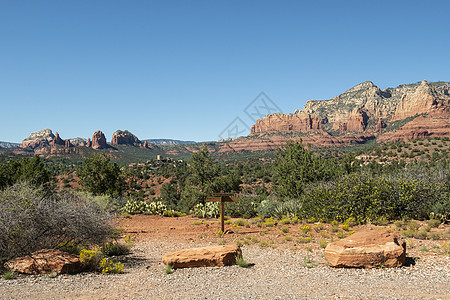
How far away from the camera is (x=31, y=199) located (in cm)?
693

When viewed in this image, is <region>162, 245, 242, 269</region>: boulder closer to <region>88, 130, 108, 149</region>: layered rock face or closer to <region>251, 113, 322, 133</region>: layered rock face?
<region>251, 113, 322, 133</region>: layered rock face

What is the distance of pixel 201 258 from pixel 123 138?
535 feet

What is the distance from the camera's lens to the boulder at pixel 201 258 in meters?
7.32

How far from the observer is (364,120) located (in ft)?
440

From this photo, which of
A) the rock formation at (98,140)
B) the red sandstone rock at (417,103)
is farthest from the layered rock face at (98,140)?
the red sandstone rock at (417,103)

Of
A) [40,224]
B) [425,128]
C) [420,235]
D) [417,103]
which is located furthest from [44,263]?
[417,103]

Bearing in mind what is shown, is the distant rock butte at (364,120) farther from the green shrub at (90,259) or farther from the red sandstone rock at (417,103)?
the green shrub at (90,259)

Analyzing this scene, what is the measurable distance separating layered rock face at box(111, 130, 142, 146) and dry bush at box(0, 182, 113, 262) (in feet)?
523

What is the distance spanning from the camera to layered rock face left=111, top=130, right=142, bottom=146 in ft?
523

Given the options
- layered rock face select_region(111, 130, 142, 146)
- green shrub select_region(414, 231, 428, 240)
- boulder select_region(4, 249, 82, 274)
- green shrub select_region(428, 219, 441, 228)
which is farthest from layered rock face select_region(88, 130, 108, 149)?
green shrub select_region(414, 231, 428, 240)

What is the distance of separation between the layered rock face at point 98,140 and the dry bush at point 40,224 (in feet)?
505

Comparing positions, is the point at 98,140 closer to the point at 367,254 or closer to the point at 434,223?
the point at 434,223

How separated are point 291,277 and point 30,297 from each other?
4.85 metres

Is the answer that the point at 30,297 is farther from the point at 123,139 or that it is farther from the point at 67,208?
the point at 123,139
